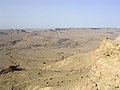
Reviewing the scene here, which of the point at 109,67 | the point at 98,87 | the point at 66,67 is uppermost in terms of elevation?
the point at 109,67

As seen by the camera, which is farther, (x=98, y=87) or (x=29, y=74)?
(x=29, y=74)

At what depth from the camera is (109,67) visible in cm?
1811

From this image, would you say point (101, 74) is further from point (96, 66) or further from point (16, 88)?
point (16, 88)

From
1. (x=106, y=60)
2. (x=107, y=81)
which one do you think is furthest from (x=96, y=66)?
(x=107, y=81)

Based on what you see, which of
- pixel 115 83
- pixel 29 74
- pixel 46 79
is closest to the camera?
pixel 115 83

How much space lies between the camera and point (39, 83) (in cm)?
2719

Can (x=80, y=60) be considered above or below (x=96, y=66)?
below

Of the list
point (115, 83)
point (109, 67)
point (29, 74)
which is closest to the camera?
point (115, 83)

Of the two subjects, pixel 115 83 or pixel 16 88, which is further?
pixel 16 88

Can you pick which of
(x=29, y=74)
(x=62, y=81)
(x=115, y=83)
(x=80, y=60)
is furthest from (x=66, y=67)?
(x=115, y=83)

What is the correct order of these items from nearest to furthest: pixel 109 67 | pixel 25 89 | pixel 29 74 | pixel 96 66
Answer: pixel 109 67 < pixel 96 66 < pixel 25 89 < pixel 29 74

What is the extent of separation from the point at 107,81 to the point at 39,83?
10935mm

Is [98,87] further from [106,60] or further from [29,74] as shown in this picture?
[29,74]

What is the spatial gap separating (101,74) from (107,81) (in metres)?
1.18
